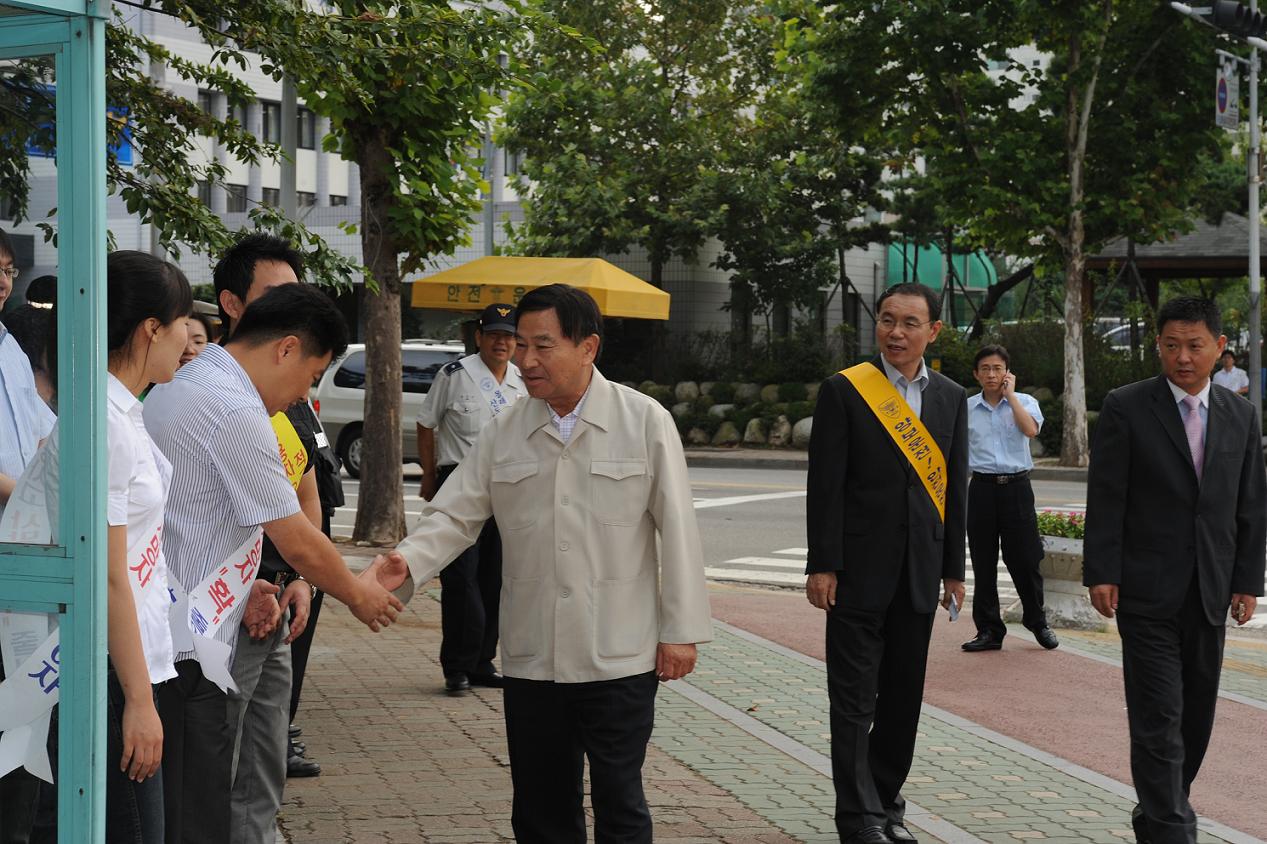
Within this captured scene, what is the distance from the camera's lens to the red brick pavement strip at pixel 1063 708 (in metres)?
6.71

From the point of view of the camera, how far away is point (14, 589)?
10.8ft

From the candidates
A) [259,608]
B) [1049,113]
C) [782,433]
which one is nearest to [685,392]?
[782,433]

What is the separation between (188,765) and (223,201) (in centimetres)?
4430

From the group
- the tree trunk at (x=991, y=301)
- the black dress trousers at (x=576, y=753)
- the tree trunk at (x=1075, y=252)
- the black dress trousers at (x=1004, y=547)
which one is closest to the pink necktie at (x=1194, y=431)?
the black dress trousers at (x=576, y=753)

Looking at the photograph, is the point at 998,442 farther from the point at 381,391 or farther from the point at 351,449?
the point at 351,449

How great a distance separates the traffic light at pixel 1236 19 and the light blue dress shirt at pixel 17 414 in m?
15.0

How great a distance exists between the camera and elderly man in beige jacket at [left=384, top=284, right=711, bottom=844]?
4328 millimetres

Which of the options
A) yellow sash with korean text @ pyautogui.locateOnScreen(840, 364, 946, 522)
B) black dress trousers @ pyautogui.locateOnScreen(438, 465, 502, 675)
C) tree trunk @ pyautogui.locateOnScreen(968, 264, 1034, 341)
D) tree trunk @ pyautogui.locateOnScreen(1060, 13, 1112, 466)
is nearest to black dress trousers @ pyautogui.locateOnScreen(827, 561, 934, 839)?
yellow sash with korean text @ pyautogui.locateOnScreen(840, 364, 946, 522)

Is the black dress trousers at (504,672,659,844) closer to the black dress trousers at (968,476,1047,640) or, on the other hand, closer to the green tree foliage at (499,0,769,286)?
the black dress trousers at (968,476,1047,640)

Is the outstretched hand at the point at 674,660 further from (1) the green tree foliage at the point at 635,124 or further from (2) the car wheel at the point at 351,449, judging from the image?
(1) the green tree foliage at the point at 635,124

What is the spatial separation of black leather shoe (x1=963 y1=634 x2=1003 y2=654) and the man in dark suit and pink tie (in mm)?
4363

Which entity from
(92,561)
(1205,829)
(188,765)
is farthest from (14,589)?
(1205,829)

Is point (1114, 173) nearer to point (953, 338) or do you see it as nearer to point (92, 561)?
point (953, 338)

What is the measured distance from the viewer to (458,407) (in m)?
8.36
